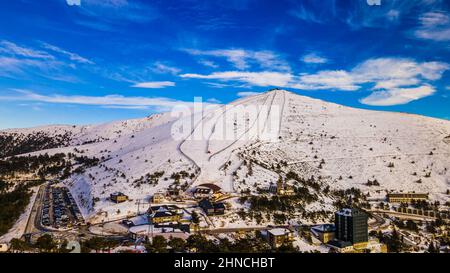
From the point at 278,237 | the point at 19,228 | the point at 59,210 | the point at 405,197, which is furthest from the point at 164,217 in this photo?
the point at 405,197

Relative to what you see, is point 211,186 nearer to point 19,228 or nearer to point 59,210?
point 59,210

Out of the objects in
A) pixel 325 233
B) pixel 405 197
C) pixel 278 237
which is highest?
pixel 405 197

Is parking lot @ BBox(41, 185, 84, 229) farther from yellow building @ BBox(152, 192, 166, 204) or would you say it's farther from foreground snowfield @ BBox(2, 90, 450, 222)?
yellow building @ BBox(152, 192, 166, 204)

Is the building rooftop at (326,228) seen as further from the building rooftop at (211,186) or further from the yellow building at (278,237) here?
the building rooftop at (211,186)

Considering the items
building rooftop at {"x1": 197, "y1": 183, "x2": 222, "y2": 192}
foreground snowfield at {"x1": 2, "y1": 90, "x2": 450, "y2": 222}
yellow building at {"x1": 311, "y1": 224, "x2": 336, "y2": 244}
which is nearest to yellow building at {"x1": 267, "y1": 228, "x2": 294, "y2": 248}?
yellow building at {"x1": 311, "y1": 224, "x2": 336, "y2": 244}

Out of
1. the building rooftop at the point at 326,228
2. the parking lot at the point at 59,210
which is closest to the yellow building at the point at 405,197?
the building rooftop at the point at 326,228

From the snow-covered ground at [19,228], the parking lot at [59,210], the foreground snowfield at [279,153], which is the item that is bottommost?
the snow-covered ground at [19,228]
